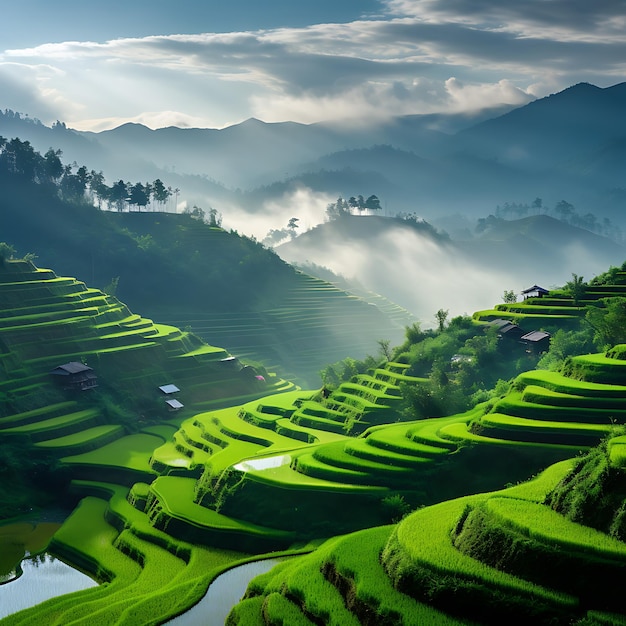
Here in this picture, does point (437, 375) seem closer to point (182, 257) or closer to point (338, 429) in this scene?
point (338, 429)

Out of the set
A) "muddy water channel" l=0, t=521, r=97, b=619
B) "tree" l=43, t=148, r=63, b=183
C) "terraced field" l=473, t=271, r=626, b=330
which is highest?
"tree" l=43, t=148, r=63, b=183

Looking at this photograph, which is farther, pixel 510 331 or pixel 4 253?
pixel 4 253

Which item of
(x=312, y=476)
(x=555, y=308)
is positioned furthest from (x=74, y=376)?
(x=555, y=308)

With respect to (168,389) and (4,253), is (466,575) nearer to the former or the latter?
(168,389)

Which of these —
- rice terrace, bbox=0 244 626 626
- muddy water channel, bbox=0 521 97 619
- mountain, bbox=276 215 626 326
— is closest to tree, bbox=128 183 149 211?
rice terrace, bbox=0 244 626 626

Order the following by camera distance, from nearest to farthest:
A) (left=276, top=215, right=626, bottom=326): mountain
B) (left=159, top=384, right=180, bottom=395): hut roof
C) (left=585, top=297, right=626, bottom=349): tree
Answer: (left=585, top=297, right=626, bottom=349): tree < (left=159, top=384, right=180, bottom=395): hut roof < (left=276, top=215, right=626, bottom=326): mountain

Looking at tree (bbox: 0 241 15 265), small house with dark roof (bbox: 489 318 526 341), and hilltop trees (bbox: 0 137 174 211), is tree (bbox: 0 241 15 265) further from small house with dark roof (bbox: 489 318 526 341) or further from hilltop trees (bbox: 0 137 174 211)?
small house with dark roof (bbox: 489 318 526 341)

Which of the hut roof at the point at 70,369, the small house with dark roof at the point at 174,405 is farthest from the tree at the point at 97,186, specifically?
the hut roof at the point at 70,369
